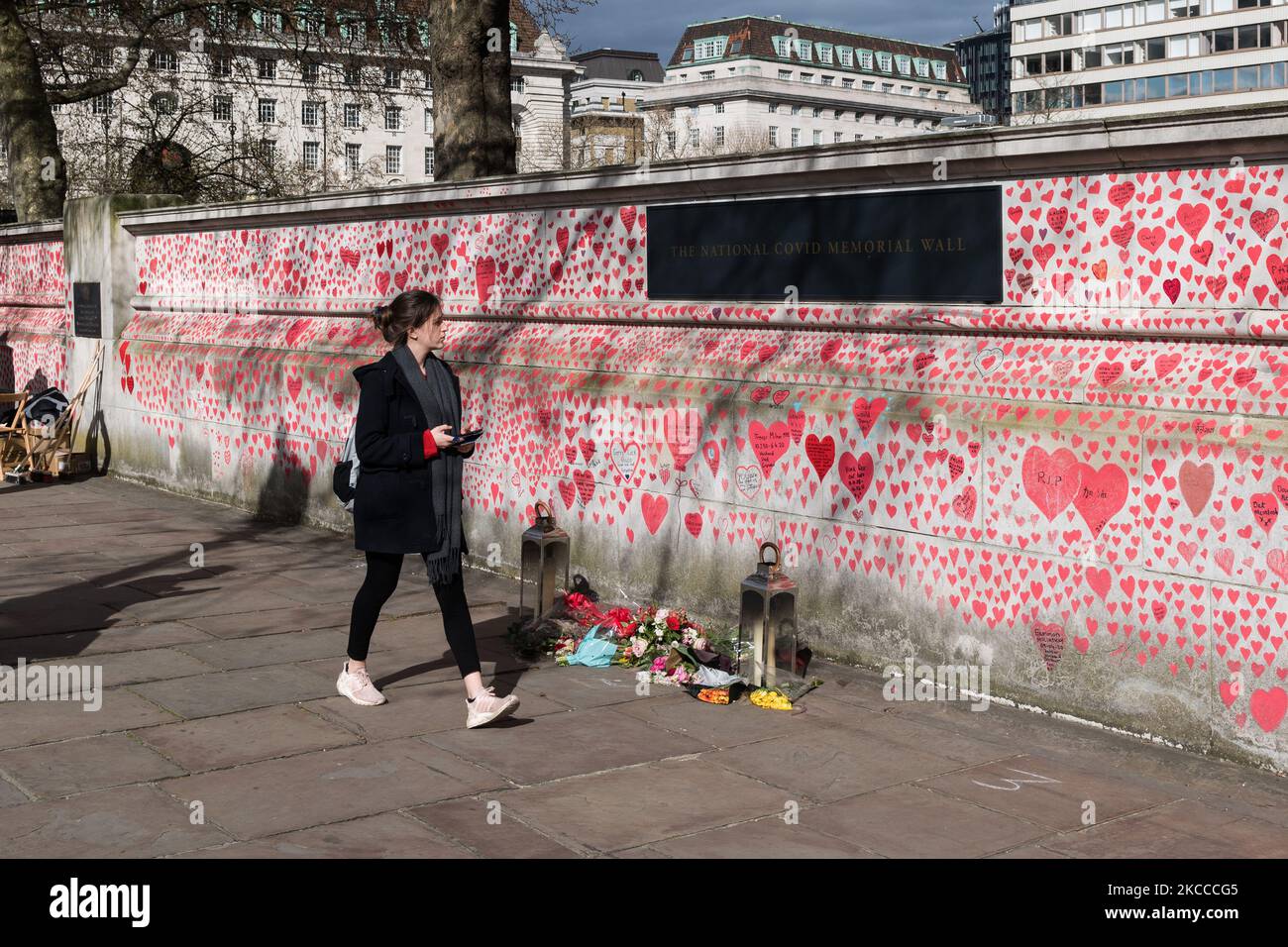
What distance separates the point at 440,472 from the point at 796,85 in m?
139

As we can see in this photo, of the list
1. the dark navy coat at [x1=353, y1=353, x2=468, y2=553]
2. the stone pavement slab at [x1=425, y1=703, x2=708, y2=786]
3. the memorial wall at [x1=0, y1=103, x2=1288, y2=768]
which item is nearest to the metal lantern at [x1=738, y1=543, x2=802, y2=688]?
the memorial wall at [x1=0, y1=103, x2=1288, y2=768]

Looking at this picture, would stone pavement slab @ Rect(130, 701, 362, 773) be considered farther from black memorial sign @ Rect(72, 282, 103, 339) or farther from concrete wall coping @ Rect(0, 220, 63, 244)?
concrete wall coping @ Rect(0, 220, 63, 244)

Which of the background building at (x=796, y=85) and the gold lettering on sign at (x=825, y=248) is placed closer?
the gold lettering on sign at (x=825, y=248)

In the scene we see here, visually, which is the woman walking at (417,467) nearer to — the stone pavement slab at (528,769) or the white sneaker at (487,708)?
the white sneaker at (487,708)

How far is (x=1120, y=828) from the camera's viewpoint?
5.16 meters

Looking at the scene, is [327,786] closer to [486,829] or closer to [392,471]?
[486,829]

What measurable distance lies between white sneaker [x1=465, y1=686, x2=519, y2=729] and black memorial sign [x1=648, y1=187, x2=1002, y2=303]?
266 cm

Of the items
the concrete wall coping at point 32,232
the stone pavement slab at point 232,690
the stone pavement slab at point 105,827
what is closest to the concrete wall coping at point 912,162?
the stone pavement slab at point 232,690

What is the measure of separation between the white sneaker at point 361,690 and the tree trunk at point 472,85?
718 centimetres

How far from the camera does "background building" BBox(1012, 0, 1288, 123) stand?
3866 inches

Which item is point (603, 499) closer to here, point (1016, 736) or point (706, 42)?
point (1016, 736)

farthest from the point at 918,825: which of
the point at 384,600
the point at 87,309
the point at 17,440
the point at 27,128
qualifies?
the point at 27,128

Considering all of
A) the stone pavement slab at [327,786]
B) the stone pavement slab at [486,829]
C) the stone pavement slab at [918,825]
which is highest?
the stone pavement slab at [327,786]

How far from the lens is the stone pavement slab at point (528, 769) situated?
4996mm
